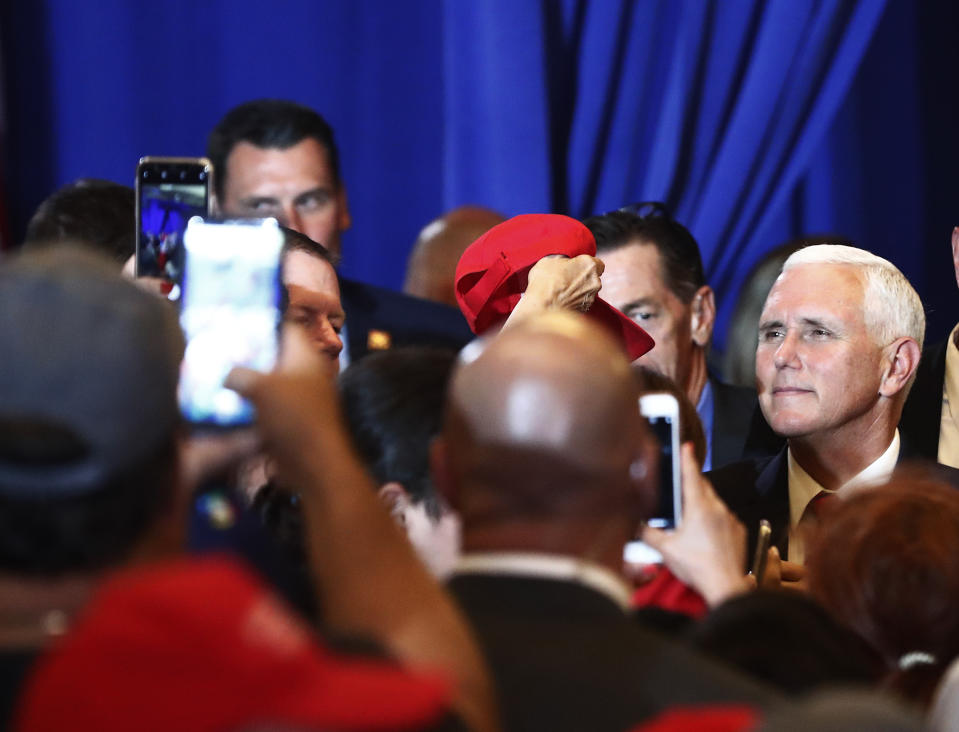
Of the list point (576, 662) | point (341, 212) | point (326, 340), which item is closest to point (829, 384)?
point (326, 340)

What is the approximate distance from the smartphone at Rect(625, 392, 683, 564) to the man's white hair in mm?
1041

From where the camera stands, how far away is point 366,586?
1.12m

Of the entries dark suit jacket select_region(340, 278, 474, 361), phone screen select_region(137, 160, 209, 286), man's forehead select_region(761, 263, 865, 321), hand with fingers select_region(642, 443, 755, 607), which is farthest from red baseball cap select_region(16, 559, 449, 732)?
dark suit jacket select_region(340, 278, 474, 361)

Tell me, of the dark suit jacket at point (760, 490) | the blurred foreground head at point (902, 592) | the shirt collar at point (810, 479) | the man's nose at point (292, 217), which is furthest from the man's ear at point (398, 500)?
the man's nose at point (292, 217)

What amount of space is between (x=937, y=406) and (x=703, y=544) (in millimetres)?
1199

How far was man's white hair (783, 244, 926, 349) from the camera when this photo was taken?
2660mm

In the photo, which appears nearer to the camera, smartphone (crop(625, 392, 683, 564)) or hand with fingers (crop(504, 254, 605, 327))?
smartphone (crop(625, 392, 683, 564))

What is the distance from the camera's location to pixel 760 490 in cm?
262

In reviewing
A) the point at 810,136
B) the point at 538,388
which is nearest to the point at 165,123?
the point at 810,136

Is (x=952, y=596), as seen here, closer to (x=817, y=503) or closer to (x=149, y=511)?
(x=149, y=511)

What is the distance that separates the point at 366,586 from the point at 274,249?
724mm

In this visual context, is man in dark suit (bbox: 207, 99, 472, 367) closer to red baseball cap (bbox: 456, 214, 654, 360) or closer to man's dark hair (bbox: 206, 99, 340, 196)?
man's dark hair (bbox: 206, 99, 340, 196)

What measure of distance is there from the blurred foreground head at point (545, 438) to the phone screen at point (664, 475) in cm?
45

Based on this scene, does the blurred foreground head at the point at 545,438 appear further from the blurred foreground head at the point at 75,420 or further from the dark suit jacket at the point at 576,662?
the blurred foreground head at the point at 75,420
